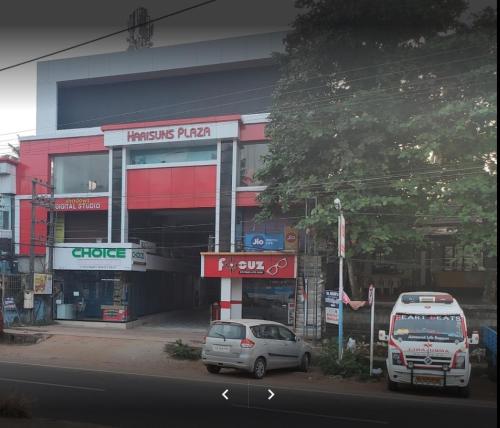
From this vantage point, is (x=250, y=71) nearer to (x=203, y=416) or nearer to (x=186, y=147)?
(x=186, y=147)

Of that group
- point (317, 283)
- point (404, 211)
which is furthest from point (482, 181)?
point (317, 283)

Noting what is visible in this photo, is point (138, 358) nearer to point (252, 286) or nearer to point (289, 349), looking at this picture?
point (289, 349)

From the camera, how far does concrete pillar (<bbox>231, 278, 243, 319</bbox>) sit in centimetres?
2705

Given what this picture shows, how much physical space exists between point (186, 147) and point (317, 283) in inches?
388

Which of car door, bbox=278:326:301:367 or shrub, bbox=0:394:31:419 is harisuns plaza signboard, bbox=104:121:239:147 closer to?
car door, bbox=278:326:301:367

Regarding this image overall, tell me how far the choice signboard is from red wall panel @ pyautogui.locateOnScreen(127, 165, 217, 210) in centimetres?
288

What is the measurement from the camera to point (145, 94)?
3447 centimetres

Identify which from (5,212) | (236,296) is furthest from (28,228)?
(236,296)

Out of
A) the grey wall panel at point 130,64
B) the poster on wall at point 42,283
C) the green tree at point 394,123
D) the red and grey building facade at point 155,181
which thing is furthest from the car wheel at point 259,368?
the grey wall panel at point 130,64

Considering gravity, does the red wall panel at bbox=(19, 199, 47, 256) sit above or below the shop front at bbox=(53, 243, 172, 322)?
above

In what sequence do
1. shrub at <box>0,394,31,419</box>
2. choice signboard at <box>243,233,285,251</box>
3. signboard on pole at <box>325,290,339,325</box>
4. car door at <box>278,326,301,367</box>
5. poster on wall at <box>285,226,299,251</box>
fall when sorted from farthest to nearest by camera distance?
choice signboard at <box>243,233,285,251</box>
poster on wall at <box>285,226,299,251</box>
signboard on pole at <box>325,290,339,325</box>
car door at <box>278,326,301,367</box>
shrub at <box>0,394,31,419</box>

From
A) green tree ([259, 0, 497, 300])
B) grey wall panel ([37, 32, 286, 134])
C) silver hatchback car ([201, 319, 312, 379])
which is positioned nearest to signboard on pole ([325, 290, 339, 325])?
silver hatchback car ([201, 319, 312, 379])

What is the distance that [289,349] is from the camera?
55.2 feet

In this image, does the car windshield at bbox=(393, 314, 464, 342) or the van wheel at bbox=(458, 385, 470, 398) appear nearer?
the van wheel at bbox=(458, 385, 470, 398)
